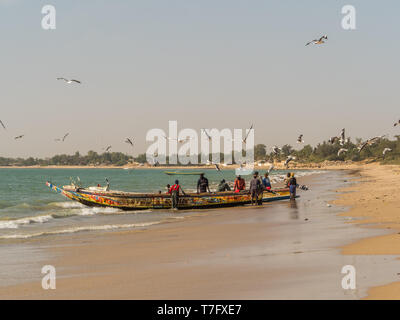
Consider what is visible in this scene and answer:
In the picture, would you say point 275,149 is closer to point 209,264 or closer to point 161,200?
point 161,200

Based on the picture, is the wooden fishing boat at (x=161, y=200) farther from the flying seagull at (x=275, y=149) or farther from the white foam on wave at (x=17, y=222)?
the flying seagull at (x=275, y=149)

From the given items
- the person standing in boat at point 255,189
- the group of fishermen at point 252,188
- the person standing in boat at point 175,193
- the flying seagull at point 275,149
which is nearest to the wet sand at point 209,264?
the person standing in boat at point 175,193

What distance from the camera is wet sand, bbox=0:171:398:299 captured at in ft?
25.3

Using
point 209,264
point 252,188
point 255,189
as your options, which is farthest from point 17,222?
point 209,264

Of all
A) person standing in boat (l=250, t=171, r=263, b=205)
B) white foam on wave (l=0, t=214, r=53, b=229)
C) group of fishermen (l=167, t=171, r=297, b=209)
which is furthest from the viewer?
person standing in boat (l=250, t=171, r=263, b=205)

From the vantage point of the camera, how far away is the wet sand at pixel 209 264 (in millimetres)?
7717

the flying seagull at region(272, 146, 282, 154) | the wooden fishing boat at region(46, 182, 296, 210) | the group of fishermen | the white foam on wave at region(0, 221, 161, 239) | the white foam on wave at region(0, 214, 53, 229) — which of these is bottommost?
the white foam on wave at region(0, 214, 53, 229)

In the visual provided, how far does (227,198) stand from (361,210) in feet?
31.6

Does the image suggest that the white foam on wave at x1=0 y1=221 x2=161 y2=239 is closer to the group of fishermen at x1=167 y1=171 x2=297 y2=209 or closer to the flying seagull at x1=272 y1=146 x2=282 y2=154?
the group of fishermen at x1=167 y1=171 x2=297 y2=209

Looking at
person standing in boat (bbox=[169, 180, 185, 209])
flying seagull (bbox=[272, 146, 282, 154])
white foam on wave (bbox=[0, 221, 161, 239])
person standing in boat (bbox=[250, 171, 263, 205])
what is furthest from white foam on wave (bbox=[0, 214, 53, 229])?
flying seagull (bbox=[272, 146, 282, 154])

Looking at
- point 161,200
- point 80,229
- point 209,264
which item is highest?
point 209,264

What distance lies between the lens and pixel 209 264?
9.98 m

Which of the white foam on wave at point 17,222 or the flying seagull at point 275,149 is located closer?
the white foam on wave at point 17,222
